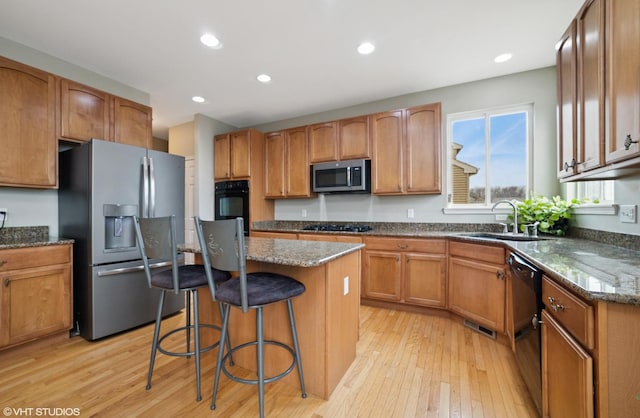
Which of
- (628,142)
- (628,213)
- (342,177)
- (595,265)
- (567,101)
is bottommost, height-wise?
(595,265)

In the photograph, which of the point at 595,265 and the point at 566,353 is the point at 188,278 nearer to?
the point at 566,353

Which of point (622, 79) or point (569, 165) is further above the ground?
point (622, 79)

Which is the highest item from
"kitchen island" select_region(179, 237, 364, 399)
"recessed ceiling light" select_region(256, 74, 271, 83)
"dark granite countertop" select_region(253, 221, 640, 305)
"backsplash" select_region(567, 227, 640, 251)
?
"recessed ceiling light" select_region(256, 74, 271, 83)

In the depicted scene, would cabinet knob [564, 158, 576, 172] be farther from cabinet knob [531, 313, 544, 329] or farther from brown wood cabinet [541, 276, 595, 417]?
cabinet knob [531, 313, 544, 329]

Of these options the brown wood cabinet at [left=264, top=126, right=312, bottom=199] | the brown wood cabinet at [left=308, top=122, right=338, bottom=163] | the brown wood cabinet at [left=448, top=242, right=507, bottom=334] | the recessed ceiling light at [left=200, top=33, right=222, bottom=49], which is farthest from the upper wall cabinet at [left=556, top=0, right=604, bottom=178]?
the brown wood cabinet at [left=264, top=126, right=312, bottom=199]

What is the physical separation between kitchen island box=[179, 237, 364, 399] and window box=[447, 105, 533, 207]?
7.02 feet

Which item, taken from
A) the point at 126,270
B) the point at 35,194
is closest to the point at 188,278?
the point at 126,270

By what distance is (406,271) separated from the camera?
2.99 meters

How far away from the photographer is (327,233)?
3354mm

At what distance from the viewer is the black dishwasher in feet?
4.47

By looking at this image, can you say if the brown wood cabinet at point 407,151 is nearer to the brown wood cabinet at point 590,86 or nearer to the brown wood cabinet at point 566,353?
the brown wood cabinet at point 590,86

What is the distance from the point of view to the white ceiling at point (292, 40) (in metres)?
2.02

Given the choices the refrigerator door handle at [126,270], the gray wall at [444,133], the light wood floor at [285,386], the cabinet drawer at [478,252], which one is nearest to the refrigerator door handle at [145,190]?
the refrigerator door handle at [126,270]

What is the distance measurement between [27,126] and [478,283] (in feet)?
13.9
